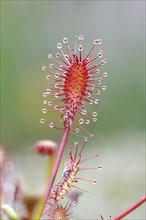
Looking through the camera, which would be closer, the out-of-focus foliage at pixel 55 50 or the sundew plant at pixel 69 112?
the sundew plant at pixel 69 112

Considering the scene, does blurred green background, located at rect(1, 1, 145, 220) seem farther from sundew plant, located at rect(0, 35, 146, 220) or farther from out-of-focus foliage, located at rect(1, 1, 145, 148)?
sundew plant, located at rect(0, 35, 146, 220)

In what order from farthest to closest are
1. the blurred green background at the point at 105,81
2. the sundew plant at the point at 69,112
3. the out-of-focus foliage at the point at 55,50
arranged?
the out-of-focus foliage at the point at 55,50, the blurred green background at the point at 105,81, the sundew plant at the point at 69,112

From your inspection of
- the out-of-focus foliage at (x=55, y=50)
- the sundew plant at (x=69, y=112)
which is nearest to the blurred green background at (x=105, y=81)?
the out-of-focus foliage at (x=55, y=50)

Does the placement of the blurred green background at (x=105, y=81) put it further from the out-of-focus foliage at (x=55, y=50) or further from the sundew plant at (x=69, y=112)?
the sundew plant at (x=69, y=112)

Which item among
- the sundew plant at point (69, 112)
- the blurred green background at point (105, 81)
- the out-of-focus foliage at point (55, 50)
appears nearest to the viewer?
the sundew plant at point (69, 112)

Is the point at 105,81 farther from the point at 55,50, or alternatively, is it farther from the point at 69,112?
the point at 69,112

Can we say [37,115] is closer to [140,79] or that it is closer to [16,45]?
[140,79]

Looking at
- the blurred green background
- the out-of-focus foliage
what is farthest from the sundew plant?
the out-of-focus foliage

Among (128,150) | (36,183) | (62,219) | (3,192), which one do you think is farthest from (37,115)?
→ (62,219)

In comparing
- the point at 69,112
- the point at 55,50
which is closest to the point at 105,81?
the point at 55,50
